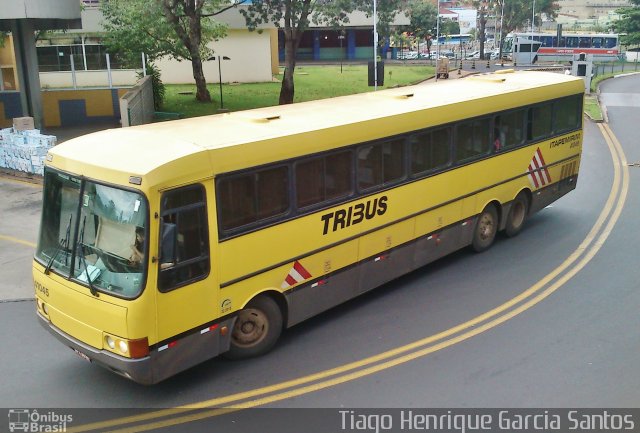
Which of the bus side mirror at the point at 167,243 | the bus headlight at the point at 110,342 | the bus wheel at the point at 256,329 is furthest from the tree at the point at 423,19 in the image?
the bus headlight at the point at 110,342

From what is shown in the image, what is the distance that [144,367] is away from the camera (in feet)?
22.4

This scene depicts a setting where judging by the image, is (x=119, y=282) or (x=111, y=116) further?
(x=111, y=116)

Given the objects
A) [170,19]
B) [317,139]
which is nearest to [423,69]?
[170,19]

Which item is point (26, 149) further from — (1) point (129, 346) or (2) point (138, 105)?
(1) point (129, 346)

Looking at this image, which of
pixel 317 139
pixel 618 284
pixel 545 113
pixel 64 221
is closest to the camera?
pixel 64 221

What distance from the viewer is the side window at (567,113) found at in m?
13.6

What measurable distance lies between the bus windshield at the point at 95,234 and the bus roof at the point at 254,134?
0.22m

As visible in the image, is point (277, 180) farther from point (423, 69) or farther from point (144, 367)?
point (423, 69)

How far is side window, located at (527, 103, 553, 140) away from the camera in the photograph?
42.0 feet

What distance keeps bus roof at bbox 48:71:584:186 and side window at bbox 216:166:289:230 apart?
0.59 feet

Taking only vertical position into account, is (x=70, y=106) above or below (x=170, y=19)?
below

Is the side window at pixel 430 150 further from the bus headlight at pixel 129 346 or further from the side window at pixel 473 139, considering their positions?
the bus headlight at pixel 129 346

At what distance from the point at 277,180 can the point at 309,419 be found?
9.47 ft

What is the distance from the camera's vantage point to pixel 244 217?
25.4 ft
